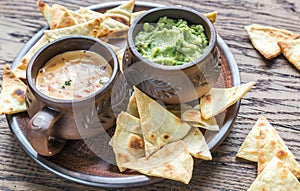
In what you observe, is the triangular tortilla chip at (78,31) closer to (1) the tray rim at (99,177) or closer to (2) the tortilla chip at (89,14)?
(2) the tortilla chip at (89,14)

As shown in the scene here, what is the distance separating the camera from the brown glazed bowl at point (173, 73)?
6.92 feet

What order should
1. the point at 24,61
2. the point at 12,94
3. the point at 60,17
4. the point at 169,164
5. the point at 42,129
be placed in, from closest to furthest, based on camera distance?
1. the point at 42,129
2. the point at 169,164
3. the point at 12,94
4. the point at 24,61
5. the point at 60,17

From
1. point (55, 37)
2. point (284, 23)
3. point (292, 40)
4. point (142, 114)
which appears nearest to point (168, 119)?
point (142, 114)

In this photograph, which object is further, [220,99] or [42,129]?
[220,99]

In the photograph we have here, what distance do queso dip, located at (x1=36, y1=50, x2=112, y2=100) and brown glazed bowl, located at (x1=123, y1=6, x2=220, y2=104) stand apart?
13 cm

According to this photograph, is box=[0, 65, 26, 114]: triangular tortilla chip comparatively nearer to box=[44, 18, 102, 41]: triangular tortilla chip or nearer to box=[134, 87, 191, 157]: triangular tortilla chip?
box=[44, 18, 102, 41]: triangular tortilla chip

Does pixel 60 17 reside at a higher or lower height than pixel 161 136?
higher

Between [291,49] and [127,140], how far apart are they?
108cm

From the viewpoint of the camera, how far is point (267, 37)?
106 inches

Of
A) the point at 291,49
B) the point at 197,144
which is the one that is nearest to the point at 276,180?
the point at 197,144

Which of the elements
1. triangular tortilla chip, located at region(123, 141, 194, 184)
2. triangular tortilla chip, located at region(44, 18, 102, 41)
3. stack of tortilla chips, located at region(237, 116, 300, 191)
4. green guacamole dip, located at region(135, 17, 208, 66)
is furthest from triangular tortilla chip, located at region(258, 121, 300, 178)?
triangular tortilla chip, located at region(44, 18, 102, 41)

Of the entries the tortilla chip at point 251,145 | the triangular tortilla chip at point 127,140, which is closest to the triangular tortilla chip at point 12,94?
the triangular tortilla chip at point 127,140

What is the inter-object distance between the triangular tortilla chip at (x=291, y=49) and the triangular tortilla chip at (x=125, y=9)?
0.83m

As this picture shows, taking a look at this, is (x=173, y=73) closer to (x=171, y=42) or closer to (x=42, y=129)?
(x=171, y=42)
